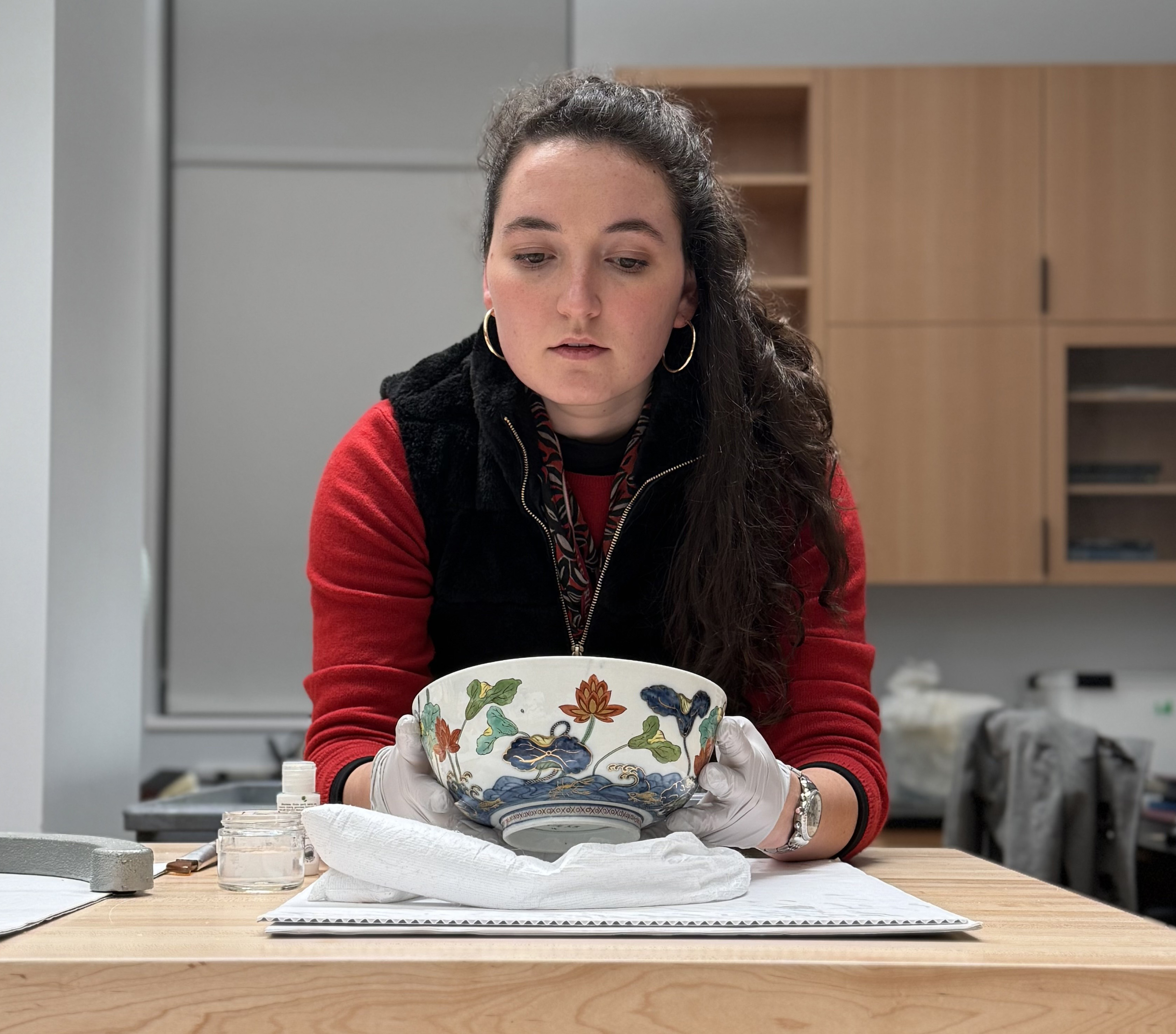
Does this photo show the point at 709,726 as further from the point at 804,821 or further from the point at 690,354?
the point at 690,354

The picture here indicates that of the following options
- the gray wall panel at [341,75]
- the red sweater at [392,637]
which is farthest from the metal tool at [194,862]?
the gray wall panel at [341,75]

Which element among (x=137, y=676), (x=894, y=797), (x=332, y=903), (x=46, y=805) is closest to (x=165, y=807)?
(x=46, y=805)

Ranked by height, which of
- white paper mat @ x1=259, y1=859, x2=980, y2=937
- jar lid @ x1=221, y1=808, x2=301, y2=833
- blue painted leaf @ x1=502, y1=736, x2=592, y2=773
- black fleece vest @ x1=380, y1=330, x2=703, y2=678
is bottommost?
white paper mat @ x1=259, y1=859, x2=980, y2=937

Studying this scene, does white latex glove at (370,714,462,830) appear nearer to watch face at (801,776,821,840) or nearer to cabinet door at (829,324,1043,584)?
watch face at (801,776,821,840)

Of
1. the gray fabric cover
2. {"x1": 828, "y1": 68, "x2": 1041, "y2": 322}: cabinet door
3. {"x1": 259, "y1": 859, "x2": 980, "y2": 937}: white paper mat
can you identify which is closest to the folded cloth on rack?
{"x1": 259, "y1": 859, "x2": 980, "y2": 937}: white paper mat

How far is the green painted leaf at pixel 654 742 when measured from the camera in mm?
669

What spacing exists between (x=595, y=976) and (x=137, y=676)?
50.8 inches

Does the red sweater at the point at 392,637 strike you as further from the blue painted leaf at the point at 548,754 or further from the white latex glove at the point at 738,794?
the blue painted leaf at the point at 548,754

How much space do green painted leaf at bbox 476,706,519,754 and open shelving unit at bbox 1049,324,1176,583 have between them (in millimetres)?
2930

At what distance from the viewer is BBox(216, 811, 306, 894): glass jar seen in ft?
2.42

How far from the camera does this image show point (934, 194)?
336 centimetres

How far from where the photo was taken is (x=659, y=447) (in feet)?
3.65

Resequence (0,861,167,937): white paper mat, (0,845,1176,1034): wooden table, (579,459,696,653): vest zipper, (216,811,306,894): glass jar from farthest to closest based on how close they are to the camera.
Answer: (579,459,696,653): vest zipper, (216,811,306,894): glass jar, (0,861,167,937): white paper mat, (0,845,1176,1034): wooden table

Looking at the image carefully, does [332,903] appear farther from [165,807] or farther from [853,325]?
[853,325]
